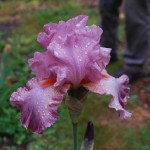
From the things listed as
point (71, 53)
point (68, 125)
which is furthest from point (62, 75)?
point (68, 125)

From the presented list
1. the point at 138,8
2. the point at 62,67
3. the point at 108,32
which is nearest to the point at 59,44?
the point at 62,67

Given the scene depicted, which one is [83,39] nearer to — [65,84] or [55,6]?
[65,84]

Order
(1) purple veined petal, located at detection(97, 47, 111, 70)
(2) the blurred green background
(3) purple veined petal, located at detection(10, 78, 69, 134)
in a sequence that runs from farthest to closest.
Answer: (2) the blurred green background → (1) purple veined petal, located at detection(97, 47, 111, 70) → (3) purple veined petal, located at detection(10, 78, 69, 134)

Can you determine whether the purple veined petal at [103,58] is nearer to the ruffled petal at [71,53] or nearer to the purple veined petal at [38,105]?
the ruffled petal at [71,53]

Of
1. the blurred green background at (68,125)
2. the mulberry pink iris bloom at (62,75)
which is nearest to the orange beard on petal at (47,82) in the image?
the mulberry pink iris bloom at (62,75)

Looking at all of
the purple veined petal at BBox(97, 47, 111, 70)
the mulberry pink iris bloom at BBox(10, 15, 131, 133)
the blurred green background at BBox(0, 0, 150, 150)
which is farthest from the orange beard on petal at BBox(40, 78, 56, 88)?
the blurred green background at BBox(0, 0, 150, 150)

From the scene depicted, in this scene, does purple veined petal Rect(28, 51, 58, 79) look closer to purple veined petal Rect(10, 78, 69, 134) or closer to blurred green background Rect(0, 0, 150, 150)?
purple veined petal Rect(10, 78, 69, 134)
